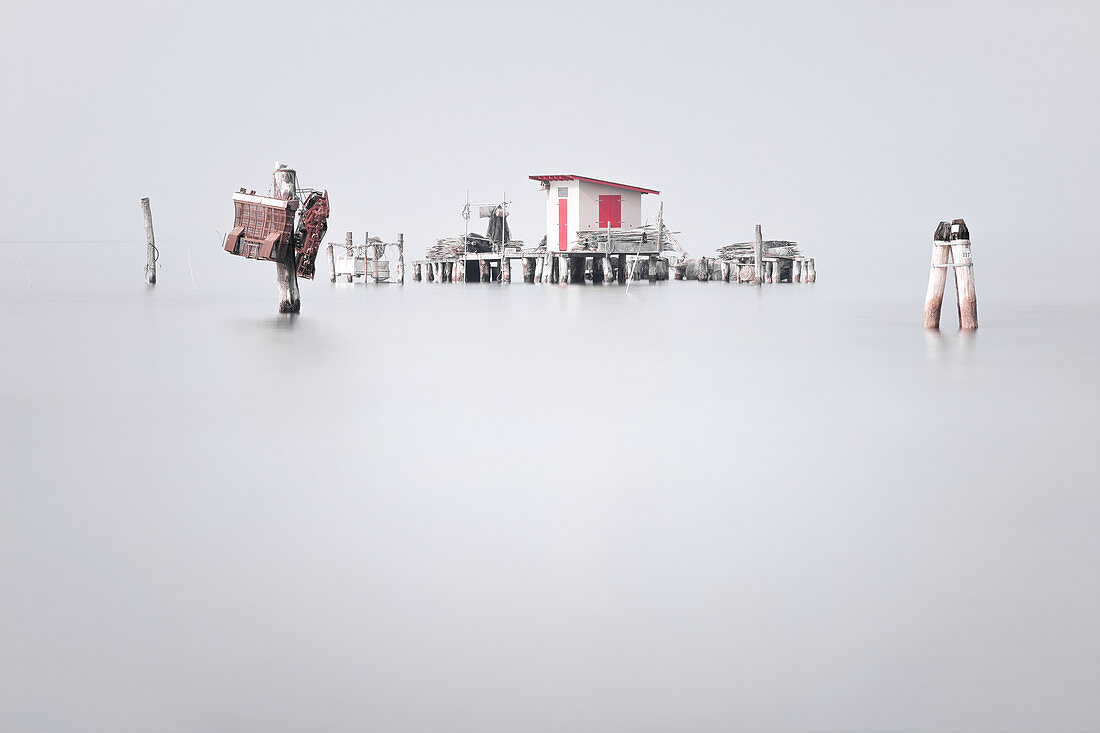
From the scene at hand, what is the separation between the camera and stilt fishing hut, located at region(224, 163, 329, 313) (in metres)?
21.2

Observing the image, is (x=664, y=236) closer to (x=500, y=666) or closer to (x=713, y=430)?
(x=713, y=430)

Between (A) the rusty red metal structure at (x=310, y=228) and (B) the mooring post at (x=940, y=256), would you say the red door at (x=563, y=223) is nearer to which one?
(A) the rusty red metal structure at (x=310, y=228)

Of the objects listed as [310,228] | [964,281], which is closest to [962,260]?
[964,281]

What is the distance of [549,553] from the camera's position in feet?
20.1

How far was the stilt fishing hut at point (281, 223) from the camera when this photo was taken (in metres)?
21.2

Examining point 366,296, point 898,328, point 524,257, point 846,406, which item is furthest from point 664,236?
point 846,406

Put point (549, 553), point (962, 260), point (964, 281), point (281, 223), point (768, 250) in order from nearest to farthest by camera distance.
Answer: point (549, 553)
point (962, 260)
point (964, 281)
point (281, 223)
point (768, 250)

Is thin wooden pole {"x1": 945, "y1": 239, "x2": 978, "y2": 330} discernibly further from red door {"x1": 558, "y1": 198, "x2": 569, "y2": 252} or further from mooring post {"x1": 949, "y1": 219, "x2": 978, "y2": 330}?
red door {"x1": 558, "y1": 198, "x2": 569, "y2": 252}

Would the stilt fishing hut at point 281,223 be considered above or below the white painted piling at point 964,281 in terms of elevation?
above

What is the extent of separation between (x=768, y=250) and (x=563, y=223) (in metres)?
11.0

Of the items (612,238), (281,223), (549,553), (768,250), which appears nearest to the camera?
(549,553)

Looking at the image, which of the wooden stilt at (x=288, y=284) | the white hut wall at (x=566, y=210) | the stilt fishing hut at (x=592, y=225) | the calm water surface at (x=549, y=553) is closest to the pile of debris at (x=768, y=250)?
the stilt fishing hut at (x=592, y=225)

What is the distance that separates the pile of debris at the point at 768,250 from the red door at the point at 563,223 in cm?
958

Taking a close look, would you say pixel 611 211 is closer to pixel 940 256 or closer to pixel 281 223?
pixel 281 223
